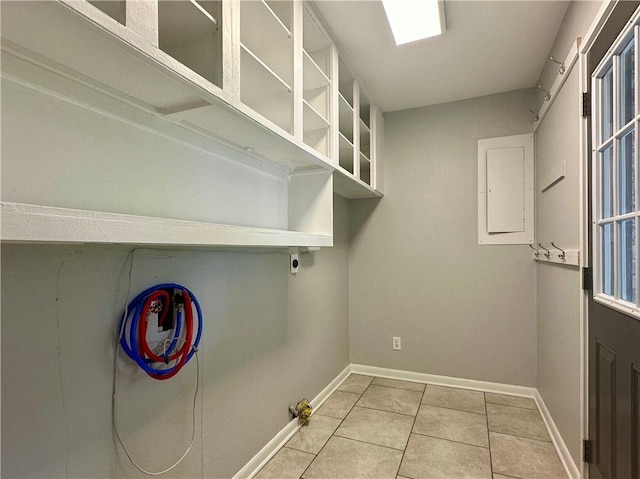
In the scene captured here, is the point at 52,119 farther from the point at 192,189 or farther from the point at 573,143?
the point at 573,143

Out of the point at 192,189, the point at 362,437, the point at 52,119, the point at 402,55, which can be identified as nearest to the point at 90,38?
the point at 52,119

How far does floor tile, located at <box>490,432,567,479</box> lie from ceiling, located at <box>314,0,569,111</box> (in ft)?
8.58

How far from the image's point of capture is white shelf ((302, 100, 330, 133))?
1817mm

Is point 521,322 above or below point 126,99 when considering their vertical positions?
below

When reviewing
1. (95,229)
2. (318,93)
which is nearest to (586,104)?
(318,93)

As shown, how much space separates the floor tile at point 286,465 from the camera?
5.75 feet

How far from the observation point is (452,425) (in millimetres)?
2246

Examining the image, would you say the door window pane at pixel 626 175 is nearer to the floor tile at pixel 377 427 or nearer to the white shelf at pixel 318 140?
the white shelf at pixel 318 140

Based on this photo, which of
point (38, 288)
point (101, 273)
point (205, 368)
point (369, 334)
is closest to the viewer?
point (38, 288)

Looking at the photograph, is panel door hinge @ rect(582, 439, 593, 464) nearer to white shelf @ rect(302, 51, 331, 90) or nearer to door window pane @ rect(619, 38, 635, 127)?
door window pane @ rect(619, 38, 635, 127)

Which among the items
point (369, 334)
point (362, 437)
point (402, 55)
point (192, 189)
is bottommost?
point (362, 437)

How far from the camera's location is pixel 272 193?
76.2 inches

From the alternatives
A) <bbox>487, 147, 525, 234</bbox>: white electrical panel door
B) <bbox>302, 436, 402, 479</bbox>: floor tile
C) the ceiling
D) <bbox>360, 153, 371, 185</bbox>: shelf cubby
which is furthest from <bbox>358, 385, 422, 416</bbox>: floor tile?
the ceiling

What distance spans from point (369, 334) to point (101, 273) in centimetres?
263
